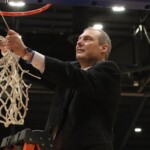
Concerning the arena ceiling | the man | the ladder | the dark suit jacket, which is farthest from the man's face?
the arena ceiling

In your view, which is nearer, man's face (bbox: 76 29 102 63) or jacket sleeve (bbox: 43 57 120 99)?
jacket sleeve (bbox: 43 57 120 99)

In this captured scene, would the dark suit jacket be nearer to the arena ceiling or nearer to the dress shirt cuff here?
the dress shirt cuff

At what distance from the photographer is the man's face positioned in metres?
2.50

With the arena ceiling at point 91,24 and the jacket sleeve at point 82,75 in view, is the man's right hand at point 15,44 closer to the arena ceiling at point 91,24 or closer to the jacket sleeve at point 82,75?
the jacket sleeve at point 82,75

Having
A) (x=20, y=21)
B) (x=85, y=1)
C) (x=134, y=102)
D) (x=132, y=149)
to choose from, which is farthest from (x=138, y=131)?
(x=85, y=1)

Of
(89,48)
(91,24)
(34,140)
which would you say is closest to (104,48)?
(89,48)

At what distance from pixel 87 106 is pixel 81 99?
53 millimetres

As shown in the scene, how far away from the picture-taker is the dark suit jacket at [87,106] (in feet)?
7.14

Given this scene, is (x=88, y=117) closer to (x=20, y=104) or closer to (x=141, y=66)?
(x=20, y=104)

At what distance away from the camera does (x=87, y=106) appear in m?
2.33

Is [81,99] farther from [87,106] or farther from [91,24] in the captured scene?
[91,24]

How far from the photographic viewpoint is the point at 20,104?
8.17 ft

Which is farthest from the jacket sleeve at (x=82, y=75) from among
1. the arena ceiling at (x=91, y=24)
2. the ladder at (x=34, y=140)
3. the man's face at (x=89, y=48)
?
the arena ceiling at (x=91, y=24)

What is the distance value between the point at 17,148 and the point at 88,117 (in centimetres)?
43
